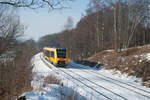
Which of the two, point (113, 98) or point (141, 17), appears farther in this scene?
point (141, 17)

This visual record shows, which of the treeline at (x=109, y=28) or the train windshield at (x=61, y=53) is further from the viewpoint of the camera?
the treeline at (x=109, y=28)

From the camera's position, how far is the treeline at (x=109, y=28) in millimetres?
22812

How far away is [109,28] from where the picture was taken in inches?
1714

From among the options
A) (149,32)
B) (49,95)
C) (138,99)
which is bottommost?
(138,99)

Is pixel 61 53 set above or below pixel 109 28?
below

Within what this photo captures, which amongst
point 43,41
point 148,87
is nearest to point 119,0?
point 148,87

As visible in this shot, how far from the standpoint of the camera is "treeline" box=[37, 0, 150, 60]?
22.8 m

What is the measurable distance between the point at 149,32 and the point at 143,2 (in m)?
28.4

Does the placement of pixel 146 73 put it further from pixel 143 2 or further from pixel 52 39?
pixel 52 39

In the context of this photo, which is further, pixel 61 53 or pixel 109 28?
pixel 109 28

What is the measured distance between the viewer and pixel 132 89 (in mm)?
9125

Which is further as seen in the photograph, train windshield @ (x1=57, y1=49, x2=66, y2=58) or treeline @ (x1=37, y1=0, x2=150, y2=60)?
treeline @ (x1=37, y1=0, x2=150, y2=60)

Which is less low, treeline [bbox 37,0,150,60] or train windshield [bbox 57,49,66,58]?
treeline [bbox 37,0,150,60]

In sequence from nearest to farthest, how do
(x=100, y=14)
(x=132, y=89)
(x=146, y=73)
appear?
(x=132, y=89), (x=146, y=73), (x=100, y=14)
